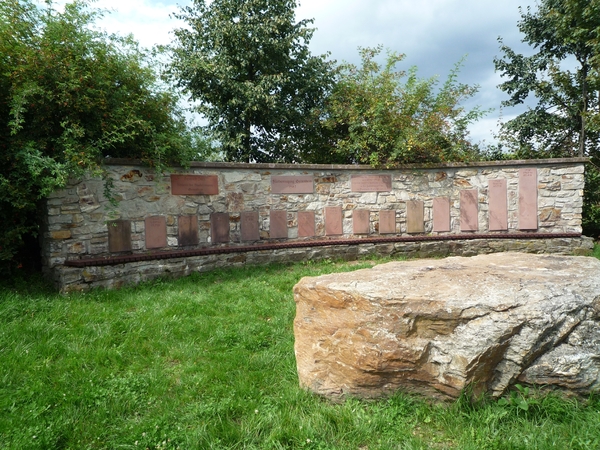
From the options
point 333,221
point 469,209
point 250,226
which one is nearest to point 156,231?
point 250,226

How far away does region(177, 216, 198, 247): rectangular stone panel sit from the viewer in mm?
6988

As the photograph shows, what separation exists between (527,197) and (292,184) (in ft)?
18.6

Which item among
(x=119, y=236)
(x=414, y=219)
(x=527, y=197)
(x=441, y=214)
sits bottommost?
(x=119, y=236)

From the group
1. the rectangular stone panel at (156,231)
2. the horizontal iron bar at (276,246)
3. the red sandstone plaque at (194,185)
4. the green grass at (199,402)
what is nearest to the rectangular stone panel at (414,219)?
the horizontal iron bar at (276,246)

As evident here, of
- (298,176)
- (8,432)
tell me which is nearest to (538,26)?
(298,176)

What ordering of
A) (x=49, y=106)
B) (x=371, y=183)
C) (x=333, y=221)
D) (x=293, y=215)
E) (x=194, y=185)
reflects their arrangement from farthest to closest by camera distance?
(x=371, y=183), (x=333, y=221), (x=293, y=215), (x=194, y=185), (x=49, y=106)

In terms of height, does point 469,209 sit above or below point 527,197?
below

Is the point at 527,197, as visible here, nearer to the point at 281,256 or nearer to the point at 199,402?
the point at 281,256

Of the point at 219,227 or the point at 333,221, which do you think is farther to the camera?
the point at 333,221

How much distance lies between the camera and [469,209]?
886 centimetres

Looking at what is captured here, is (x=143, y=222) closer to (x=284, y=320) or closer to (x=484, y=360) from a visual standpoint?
(x=284, y=320)

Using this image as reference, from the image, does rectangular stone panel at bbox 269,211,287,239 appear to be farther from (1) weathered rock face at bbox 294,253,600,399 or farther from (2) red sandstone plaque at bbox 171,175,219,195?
(1) weathered rock face at bbox 294,253,600,399

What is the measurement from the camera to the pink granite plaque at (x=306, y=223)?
815 centimetres

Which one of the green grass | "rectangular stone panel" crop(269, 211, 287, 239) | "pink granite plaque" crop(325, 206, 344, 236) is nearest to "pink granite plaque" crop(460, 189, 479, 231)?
"pink granite plaque" crop(325, 206, 344, 236)
